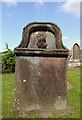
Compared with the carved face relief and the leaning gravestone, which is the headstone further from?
the leaning gravestone

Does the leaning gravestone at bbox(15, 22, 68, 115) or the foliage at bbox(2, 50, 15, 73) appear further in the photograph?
the foliage at bbox(2, 50, 15, 73)

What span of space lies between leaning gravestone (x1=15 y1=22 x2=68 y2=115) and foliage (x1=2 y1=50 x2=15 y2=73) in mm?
13201

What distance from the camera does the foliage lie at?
21047mm

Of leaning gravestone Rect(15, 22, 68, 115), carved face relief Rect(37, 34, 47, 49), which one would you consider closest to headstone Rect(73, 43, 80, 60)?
carved face relief Rect(37, 34, 47, 49)

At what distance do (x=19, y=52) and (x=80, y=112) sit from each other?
7.57 feet

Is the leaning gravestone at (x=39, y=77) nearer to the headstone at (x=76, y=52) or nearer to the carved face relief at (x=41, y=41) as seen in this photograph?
the carved face relief at (x=41, y=41)

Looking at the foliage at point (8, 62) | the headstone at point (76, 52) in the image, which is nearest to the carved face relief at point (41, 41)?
the foliage at point (8, 62)

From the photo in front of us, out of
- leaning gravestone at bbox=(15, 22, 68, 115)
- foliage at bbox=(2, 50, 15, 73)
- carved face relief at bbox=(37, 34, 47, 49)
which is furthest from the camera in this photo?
foliage at bbox=(2, 50, 15, 73)

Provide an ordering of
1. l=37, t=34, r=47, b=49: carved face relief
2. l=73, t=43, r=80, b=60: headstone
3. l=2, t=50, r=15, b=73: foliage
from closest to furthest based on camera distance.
Result: l=37, t=34, r=47, b=49: carved face relief → l=2, t=50, r=15, b=73: foliage → l=73, t=43, r=80, b=60: headstone

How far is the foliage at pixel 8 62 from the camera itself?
2105 centimetres

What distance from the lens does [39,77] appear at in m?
7.71

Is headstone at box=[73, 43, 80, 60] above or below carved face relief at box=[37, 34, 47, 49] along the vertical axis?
above

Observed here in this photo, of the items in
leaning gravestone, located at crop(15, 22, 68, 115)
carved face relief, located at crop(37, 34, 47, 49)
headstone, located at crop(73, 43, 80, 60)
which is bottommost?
leaning gravestone, located at crop(15, 22, 68, 115)

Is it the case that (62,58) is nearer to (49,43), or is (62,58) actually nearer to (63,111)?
(49,43)
